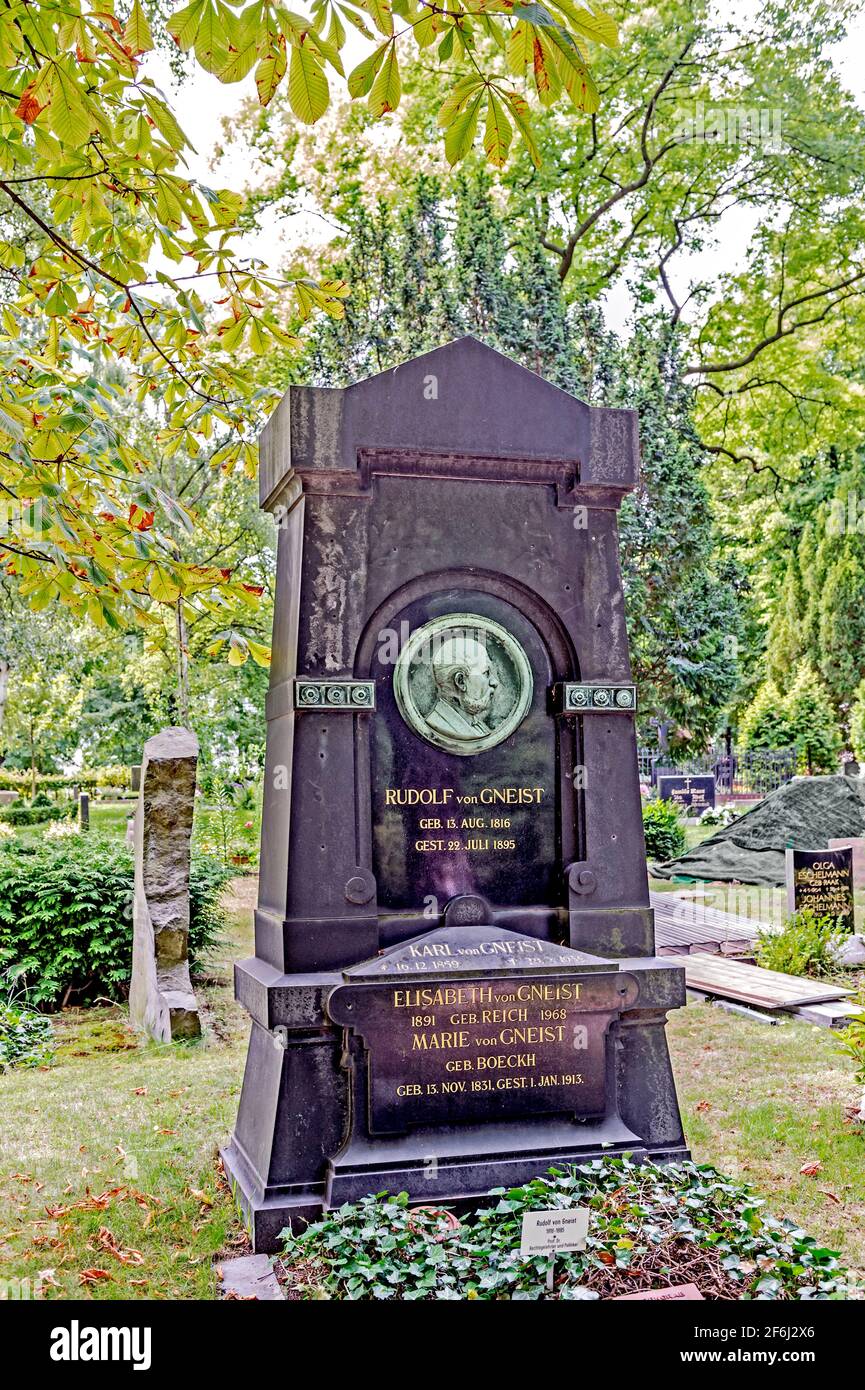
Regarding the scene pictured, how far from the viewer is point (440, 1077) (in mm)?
4680

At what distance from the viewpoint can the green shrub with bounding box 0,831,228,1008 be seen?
912 centimetres

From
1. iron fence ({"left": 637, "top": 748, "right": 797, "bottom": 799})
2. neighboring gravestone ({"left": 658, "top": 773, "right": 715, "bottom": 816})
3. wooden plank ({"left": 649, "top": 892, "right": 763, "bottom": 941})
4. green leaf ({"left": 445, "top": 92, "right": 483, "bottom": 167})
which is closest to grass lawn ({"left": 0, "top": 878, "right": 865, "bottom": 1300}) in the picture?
wooden plank ({"left": 649, "top": 892, "right": 763, "bottom": 941})

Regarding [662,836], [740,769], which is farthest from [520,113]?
[740,769]

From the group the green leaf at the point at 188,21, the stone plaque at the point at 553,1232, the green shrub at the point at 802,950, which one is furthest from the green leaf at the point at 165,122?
the green shrub at the point at 802,950

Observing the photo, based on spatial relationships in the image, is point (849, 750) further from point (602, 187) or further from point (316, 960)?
point (316, 960)

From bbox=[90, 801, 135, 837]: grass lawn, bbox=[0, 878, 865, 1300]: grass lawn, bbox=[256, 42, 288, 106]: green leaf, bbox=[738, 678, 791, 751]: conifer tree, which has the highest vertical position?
bbox=[256, 42, 288, 106]: green leaf

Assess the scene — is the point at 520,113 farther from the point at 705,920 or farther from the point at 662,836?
the point at 662,836

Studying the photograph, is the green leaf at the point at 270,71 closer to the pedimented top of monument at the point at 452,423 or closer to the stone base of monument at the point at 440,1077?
the pedimented top of monument at the point at 452,423

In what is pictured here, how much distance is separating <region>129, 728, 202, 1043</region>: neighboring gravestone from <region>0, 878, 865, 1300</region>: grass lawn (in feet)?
1.55

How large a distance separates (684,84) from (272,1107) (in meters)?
19.3

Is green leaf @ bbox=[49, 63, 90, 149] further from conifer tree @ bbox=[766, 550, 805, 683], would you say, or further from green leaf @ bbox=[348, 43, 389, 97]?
conifer tree @ bbox=[766, 550, 805, 683]

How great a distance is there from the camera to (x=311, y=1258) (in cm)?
404

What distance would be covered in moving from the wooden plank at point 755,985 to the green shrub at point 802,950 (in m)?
0.12

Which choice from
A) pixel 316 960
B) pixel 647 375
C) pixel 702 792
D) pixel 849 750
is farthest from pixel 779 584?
pixel 316 960
